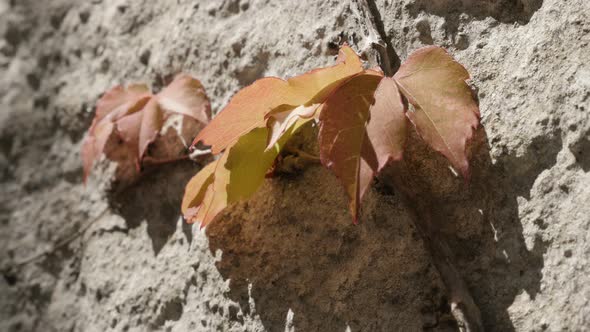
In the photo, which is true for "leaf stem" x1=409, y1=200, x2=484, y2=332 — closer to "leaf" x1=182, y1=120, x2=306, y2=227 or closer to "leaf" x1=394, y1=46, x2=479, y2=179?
"leaf" x1=394, y1=46, x2=479, y2=179

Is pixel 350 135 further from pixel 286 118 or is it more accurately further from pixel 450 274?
pixel 450 274

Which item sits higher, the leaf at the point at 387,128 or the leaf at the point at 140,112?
the leaf at the point at 387,128

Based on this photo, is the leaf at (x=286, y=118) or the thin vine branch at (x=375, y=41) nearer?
the leaf at (x=286, y=118)

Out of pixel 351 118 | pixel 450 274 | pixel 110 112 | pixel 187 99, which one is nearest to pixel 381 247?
pixel 450 274

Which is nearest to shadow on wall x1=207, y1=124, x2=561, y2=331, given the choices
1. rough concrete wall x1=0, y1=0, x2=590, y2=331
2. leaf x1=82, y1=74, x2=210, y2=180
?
rough concrete wall x1=0, y1=0, x2=590, y2=331

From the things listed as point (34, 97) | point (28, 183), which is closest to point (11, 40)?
point (34, 97)

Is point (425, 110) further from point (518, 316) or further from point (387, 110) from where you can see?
point (518, 316)

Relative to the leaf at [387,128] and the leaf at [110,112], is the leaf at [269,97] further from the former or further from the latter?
the leaf at [110,112]

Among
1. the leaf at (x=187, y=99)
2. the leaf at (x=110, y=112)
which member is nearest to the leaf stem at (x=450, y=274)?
the leaf at (x=187, y=99)
